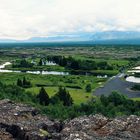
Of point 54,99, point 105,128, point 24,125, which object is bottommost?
point 54,99

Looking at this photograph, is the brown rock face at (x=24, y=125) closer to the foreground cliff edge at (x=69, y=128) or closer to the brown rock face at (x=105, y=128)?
the foreground cliff edge at (x=69, y=128)

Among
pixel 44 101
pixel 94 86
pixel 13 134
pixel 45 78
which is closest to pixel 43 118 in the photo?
pixel 13 134

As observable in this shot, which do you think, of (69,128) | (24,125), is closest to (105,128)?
(69,128)

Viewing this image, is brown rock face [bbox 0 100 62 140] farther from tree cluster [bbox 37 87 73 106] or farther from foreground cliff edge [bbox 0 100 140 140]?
tree cluster [bbox 37 87 73 106]

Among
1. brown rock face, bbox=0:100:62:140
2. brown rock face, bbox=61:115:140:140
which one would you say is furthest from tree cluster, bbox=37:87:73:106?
Result: brown rock face, bbox=61:115:140:140

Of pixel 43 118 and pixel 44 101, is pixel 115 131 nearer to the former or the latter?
pixel 43 118

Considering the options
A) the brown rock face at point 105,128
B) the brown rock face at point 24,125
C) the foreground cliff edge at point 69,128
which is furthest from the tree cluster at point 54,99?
the brown rock face at point 105,128

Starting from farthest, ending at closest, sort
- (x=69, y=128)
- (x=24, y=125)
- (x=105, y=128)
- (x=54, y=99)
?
1. (x=54, y=99)
2. (x=24, y=125)
3. (x=69, y=128)
4. (x=105, y=128)

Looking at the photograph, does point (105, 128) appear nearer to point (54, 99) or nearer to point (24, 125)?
point (24, 125)
